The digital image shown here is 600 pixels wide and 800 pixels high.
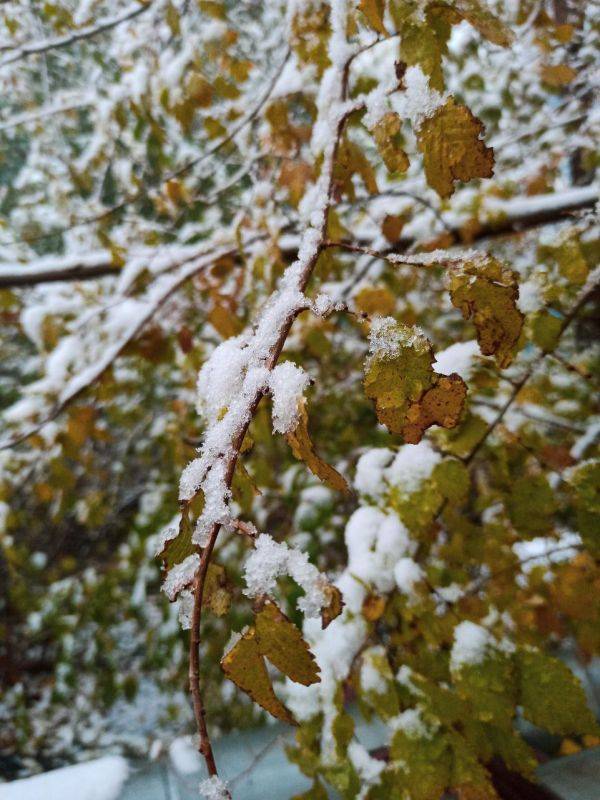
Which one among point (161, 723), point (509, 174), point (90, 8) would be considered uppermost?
point (90, 8)

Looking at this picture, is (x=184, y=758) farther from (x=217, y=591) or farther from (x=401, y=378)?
(x=401, y=378)

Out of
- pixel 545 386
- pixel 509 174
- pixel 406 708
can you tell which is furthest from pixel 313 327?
pixel 509 174

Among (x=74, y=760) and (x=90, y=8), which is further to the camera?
(x=74, y=760)

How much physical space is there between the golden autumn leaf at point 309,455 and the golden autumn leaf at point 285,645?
11 centimetres

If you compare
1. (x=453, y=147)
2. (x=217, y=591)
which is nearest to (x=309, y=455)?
(x=217, y=591)

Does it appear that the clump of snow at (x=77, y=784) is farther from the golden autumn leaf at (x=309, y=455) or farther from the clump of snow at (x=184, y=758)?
the golden autumn leaf at (x=309, y=455)

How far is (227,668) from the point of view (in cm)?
40

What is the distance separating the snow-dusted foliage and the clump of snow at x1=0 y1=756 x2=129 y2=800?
31cm

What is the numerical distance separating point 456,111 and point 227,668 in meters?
0.54

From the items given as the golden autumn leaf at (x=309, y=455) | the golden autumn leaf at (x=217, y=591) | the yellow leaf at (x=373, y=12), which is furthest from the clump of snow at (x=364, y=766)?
the yellow leaf at (x=373, y=12)

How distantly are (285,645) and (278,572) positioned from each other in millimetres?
54

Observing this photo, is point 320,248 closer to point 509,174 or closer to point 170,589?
point 170,589

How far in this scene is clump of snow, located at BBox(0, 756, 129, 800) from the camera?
3.25 ft

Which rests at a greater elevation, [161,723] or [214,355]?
[161,723]
